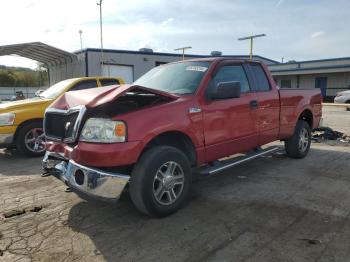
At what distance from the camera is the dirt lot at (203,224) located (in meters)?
3.44

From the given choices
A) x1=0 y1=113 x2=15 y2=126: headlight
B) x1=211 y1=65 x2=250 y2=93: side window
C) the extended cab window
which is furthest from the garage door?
x1=211 y1=65 x2=250 y2=93: side window

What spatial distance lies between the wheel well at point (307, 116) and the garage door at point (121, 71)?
21991 mm

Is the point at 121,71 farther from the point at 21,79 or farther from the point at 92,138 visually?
the point at 21,79

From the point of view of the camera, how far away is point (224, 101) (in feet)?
16.5

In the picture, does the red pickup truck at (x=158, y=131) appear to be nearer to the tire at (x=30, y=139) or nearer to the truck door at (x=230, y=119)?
the truck door at (x=230, y=119)

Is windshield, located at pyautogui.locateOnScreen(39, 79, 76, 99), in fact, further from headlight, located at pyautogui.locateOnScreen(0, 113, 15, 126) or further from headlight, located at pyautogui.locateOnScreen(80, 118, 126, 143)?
headlight, located at pyautogui.locateOnScreen(80, 118, 126, 143)

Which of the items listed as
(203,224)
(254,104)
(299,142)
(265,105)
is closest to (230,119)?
(254,104)

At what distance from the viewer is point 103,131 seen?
3.89 metres

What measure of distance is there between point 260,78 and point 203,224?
3.06 metres

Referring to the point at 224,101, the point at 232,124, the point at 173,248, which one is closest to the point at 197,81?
the point at 224,101

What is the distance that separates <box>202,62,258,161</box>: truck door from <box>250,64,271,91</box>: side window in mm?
284

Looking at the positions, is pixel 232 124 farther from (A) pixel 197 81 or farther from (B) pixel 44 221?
(B) pixel 44 221

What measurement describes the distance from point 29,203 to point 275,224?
324cm

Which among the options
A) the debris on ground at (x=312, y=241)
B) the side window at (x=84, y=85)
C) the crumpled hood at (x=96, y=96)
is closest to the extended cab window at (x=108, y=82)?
the side window at (x=84, y=85)
